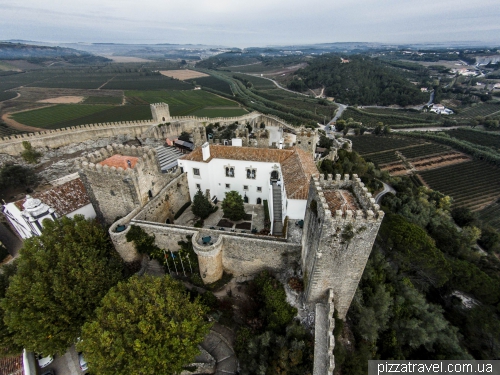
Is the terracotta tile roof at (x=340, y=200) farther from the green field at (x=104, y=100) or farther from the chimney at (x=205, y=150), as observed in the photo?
the green field at (x=104, y=100)

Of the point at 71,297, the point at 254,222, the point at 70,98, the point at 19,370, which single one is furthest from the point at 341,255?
the point at 70,98

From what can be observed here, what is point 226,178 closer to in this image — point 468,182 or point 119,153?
point 119,153

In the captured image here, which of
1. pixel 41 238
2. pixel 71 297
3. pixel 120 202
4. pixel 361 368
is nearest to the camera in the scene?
pixel 361 368

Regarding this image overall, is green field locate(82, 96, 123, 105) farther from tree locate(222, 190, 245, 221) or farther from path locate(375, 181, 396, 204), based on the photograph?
path locate(375, 181, 396, 204)

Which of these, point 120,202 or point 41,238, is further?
point 120,202

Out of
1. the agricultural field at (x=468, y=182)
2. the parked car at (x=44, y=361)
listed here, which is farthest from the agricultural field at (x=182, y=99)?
the parked car at (x=44, y=361)

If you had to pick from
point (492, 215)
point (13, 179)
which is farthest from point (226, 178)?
point (492, 215)

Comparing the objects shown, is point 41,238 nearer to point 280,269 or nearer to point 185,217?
point 185,217
